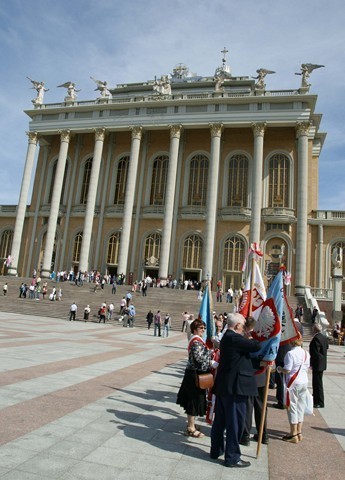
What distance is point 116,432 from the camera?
5.38 meters

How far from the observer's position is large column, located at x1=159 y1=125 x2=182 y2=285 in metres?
A: 36.2

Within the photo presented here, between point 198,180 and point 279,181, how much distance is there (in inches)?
305

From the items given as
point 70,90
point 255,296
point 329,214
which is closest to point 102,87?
point 70,90

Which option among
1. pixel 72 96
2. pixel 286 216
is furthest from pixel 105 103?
pixel 286 216

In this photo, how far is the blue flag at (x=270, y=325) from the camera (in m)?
5.36

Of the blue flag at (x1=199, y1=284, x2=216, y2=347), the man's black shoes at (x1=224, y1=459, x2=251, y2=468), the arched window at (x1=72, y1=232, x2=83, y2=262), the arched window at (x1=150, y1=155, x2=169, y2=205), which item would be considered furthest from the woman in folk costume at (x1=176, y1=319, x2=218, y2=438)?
the arched window at (x1=72, y1=232, x2=83, y2=262)

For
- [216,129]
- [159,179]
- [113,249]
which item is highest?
[216,129]

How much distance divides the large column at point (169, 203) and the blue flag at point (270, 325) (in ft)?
96.6

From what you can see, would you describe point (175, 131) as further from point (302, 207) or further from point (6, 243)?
point (6, 243)

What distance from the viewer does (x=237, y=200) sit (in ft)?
127

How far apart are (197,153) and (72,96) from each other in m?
15.5

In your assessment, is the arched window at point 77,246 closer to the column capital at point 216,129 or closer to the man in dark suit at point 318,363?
the column capital at point 216,129

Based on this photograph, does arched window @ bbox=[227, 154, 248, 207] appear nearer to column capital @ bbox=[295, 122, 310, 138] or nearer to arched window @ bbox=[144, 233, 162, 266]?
column capital @ bbox=[295, 122, 310, 138]

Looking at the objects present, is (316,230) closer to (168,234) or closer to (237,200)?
(237,200)
